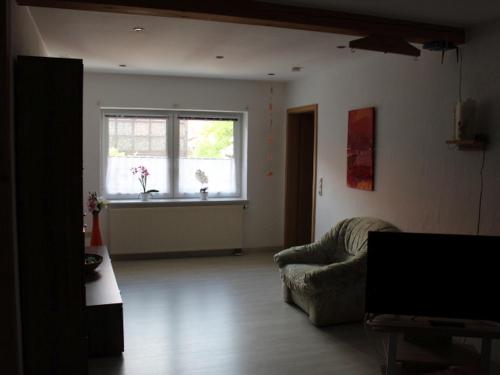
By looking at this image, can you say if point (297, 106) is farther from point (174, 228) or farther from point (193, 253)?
point (193, 253)

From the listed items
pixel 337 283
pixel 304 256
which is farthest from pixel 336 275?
pixel 304 256

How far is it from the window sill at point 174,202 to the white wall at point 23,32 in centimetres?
259

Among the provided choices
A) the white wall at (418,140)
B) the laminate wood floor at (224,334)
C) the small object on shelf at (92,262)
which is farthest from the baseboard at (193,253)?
the small object on shelf at (92,262)

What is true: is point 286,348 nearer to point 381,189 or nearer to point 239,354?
point 239,354

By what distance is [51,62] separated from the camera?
2.53m

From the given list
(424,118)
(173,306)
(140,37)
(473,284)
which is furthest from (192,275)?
(473,284)

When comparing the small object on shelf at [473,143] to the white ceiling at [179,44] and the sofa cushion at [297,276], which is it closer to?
the white ceiling at [179,44]

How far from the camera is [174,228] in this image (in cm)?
625

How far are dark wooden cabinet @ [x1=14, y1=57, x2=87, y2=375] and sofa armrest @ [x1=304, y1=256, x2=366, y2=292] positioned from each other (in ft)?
6.30

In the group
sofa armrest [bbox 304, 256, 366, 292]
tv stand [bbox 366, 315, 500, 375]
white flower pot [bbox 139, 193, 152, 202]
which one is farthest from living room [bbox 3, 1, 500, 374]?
tv stand [bbox 366, 315, 500, 375]

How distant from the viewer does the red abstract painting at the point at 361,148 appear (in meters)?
4.50

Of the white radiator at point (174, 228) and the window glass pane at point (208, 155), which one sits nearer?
the white radiator at point (174, 228)

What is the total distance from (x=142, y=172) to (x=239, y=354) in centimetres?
351

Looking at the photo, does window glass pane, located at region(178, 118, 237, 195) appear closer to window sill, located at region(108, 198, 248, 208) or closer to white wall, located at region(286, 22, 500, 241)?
window sill, located at region(108, 198, 248, 208)
